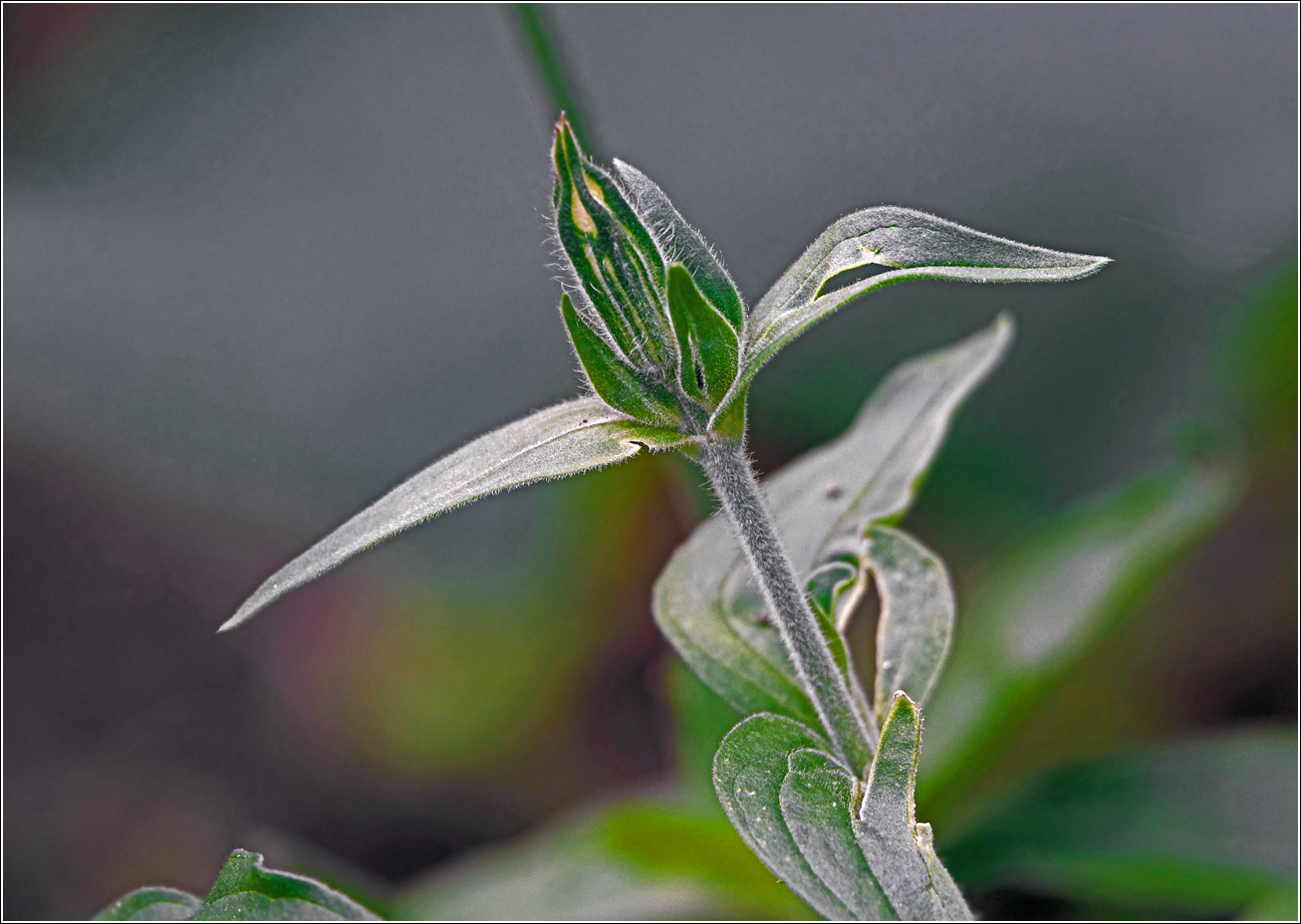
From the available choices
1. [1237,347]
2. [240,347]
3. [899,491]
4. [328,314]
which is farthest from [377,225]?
[1237,347]

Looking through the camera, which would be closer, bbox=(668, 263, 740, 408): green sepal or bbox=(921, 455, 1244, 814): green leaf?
bbox=(668, 263, 740, 408): green sepal

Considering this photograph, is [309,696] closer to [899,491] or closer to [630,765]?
[630,765]

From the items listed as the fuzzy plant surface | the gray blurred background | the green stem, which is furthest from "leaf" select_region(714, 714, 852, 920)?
the gray blurred background

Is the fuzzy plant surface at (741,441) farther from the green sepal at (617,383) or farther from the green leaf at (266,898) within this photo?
the green leaf at (266,898)

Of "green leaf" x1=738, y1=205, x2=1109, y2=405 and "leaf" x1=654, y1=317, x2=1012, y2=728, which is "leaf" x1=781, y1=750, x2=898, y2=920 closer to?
"leaf" x1=654, y1=317, x2=1012, y2=728

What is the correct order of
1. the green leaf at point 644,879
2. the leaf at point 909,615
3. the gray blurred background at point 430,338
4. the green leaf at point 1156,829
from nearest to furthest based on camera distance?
the leaf at point 909,615 < the green leaf at point 1156,829 < the green leaf at point 644,879 < the gray blurred background at point 430,338

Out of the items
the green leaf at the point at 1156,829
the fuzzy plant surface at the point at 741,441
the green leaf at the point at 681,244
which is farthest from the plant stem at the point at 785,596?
the green leaf at the point at 1156,829

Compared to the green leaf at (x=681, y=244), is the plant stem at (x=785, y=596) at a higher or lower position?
lower
